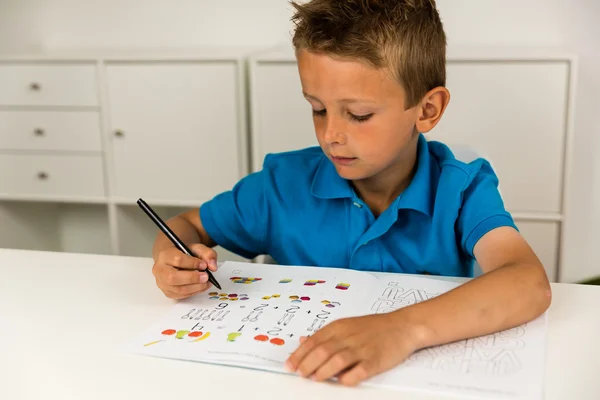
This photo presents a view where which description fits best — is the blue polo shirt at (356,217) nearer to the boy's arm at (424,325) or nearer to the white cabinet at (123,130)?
the boy's arm at (424,325)

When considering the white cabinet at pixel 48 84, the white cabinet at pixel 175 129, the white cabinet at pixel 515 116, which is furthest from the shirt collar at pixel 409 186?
the white cabinet at pixel 48 84

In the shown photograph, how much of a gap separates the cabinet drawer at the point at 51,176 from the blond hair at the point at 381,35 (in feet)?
5.55

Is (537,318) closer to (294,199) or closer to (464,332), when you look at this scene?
(464,332)

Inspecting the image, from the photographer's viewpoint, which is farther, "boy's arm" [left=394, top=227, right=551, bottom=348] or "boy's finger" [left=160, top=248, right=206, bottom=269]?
"boy's finger" [left=160, top=248, right=206, bottom=269]

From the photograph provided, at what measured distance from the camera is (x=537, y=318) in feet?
2.75

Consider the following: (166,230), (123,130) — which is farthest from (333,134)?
(123,130)

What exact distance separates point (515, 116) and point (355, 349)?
1.69 m

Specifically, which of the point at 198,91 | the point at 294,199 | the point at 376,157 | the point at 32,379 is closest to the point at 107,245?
the point at 198,91

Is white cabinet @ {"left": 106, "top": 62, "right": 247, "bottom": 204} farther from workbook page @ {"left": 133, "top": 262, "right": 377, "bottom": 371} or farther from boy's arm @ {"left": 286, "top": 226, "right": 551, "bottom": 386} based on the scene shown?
boy's arm @ {"left": 286, "top": 226, "right": 551, "bottom": 386}

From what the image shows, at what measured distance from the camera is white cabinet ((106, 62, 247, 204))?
96.2 inches

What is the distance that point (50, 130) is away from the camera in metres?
2.62

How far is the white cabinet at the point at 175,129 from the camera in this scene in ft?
8.02

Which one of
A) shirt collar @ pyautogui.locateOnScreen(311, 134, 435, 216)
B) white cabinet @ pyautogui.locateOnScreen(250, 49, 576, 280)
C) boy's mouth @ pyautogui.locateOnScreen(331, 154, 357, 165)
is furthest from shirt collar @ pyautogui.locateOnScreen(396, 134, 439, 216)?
white cabinet @ pyautogui.locateOnScreen(250, 49, 576, 280)

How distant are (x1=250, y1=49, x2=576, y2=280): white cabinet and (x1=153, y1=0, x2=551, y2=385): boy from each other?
3.40 feet
